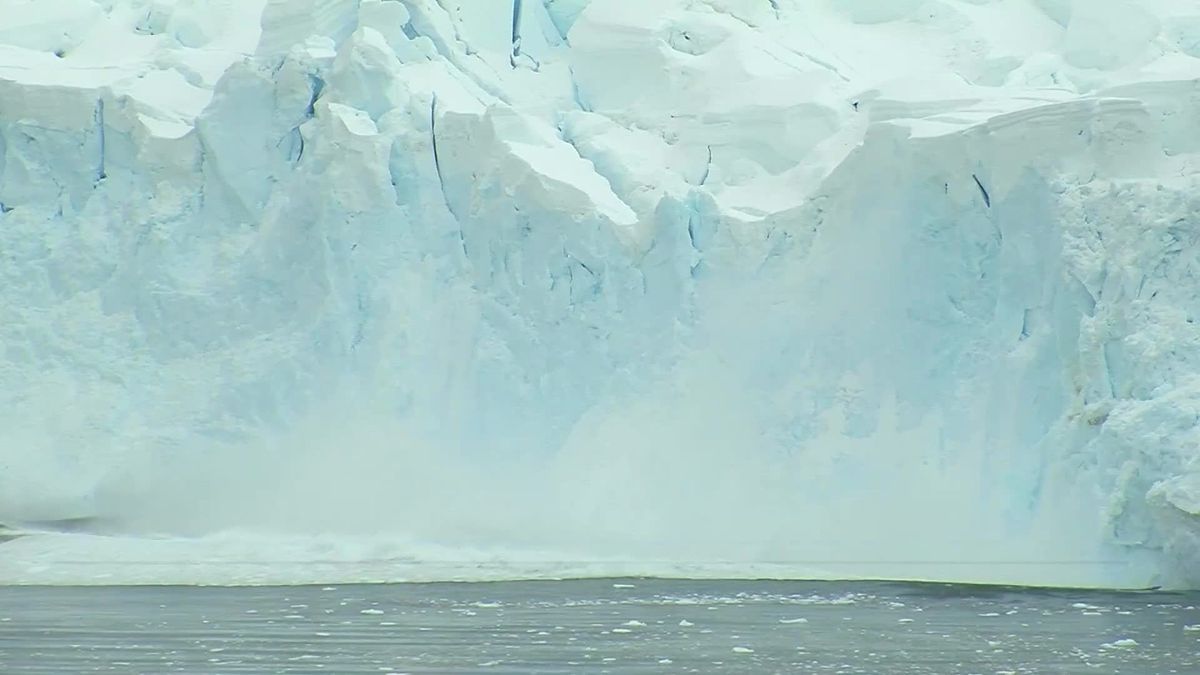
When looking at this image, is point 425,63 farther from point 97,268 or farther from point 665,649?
point 665,649

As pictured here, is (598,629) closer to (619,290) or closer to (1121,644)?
(1121,644)

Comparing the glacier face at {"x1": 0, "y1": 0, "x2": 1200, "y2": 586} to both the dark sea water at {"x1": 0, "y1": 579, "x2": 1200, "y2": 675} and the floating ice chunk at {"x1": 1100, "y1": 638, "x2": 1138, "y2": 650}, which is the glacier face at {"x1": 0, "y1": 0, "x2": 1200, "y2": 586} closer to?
the dark sea water at {"x1": 0, "y1": 579, "x2": 1200, "y2": 675}

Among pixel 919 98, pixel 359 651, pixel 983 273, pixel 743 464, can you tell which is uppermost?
pixel 919 98

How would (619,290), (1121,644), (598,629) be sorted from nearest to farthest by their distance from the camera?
1. (1121,644)
2. (598,629)
3. (619,290)

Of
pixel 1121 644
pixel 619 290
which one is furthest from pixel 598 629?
pixel 619 290

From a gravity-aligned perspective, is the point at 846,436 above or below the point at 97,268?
below

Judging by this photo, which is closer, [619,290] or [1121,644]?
[1121,644]

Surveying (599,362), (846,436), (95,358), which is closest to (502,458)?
(599,362)
